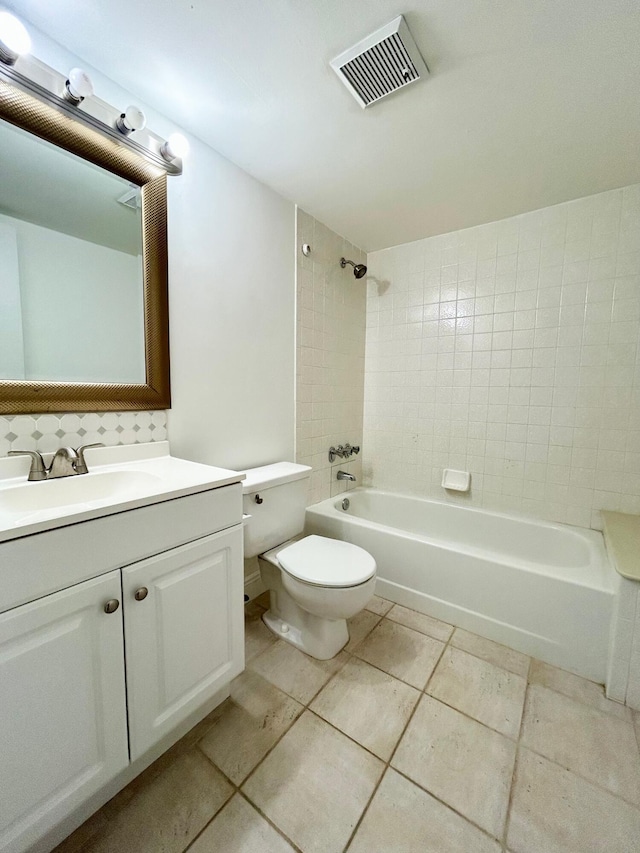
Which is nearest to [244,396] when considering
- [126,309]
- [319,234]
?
[126,309]

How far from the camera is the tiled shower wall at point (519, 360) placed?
1725 millimetres

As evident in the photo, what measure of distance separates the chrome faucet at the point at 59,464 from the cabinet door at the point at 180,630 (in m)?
0.43

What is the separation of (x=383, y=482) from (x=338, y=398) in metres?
0.76

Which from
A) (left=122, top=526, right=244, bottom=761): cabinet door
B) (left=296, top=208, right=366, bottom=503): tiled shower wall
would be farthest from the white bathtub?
(left=122, top=526, right=244, bottom=761): cabinet door

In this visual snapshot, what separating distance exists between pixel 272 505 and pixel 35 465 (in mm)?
865

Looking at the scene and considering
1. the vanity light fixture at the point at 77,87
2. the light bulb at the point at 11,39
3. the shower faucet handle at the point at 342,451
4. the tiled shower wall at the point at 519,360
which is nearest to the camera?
the light bulb at the point at 11,39

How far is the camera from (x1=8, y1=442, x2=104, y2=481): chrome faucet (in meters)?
0.99

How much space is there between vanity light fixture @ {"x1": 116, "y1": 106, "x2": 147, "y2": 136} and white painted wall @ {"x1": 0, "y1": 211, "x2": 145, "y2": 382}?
1.23 feet

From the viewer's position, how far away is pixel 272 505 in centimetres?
152

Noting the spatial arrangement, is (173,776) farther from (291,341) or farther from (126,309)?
(291,341)

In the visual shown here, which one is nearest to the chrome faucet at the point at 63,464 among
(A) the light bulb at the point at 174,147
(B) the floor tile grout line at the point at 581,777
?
(A) the light bulb at the point at 174,147

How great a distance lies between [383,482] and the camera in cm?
255

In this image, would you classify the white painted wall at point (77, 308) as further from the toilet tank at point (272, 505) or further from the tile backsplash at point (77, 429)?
the toilet tank at point (272, 505)

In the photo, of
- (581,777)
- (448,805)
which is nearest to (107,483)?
(448,805)
